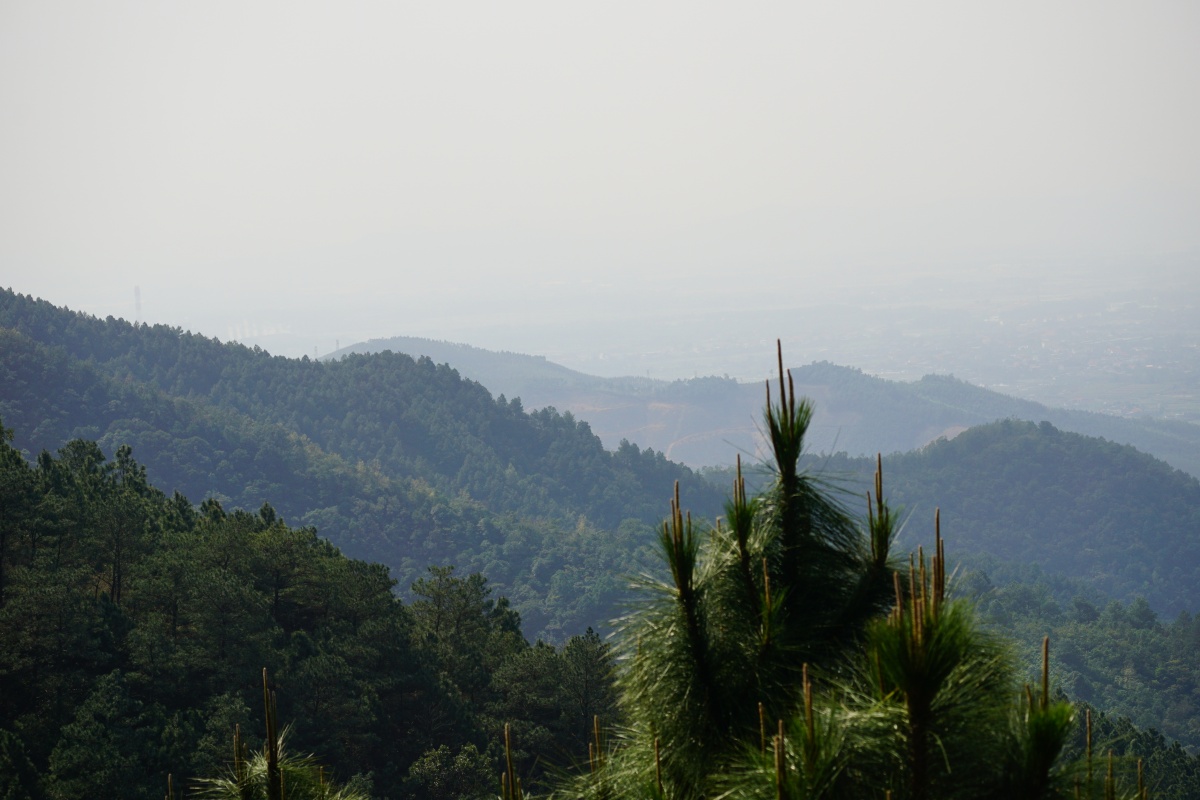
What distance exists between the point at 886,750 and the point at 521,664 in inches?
807

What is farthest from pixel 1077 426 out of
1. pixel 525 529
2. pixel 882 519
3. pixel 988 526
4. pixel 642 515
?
pixel 882 519

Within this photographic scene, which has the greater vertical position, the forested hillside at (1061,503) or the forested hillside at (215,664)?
the forested hillside at (215,664)

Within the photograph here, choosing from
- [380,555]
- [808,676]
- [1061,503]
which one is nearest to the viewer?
[808,676]

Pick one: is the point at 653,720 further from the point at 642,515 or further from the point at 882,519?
the point at 642,515

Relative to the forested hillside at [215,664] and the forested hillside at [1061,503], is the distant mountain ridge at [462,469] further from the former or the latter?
the forested hillside at [215,664]

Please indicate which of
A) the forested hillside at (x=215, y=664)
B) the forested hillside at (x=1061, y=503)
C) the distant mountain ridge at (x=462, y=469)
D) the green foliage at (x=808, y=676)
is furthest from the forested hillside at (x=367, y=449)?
the green foliage at (x=808, y=676)

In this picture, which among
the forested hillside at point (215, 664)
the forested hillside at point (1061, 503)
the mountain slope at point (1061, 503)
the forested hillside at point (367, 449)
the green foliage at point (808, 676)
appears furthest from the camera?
the forested hillside at point (1061, 503)

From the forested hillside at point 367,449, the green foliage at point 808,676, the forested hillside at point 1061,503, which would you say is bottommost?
the forested hillside at point 1061,503

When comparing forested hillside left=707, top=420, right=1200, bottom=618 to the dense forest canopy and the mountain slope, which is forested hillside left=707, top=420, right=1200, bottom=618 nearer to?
the mountain slope

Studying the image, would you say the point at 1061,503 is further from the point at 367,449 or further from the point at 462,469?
the point at 367,449

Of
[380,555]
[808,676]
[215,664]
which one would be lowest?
[380,555]

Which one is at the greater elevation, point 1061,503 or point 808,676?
point 808,676

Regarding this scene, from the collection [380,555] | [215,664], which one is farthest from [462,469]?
[215,664]

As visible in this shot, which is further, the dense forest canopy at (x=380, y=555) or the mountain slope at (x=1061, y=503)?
the mountain slope at (x=1061, y=503)
